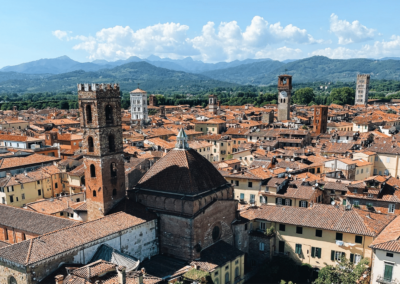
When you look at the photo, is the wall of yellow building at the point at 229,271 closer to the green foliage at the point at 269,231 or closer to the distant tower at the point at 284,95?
the green foliage at the point at 269,231

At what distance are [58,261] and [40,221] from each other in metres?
8.63

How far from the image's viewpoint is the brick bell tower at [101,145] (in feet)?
108

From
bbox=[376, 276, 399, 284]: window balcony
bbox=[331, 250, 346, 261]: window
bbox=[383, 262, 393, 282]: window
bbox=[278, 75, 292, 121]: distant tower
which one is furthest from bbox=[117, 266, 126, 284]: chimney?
bbox=[278, 75, 292, 121]: distant tower

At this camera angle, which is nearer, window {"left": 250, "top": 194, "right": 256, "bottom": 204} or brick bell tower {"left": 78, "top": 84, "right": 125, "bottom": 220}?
brick bell tower {"left": 78, "top": 84, "right": 125, "bottom": 220}

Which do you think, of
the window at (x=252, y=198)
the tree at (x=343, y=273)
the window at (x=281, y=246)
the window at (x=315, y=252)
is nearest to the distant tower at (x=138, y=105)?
the window at (x=252, y=198)

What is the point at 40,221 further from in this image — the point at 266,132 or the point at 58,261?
the point at 266,132

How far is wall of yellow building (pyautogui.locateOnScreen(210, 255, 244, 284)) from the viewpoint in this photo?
30747mm

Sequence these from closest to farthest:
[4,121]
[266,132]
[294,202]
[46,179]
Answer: [294,202] → [46,179] → [266,132] → [4,121]

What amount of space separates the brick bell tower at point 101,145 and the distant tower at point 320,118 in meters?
72.9

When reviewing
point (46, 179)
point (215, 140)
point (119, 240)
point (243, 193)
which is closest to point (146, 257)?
point (119, 240)

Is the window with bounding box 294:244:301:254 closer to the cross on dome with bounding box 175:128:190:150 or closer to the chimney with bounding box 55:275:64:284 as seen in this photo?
the cross on dome with bounding box 175:128:190:150

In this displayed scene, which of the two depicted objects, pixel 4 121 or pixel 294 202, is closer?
pixel 294 202

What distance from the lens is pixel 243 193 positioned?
47875 mm

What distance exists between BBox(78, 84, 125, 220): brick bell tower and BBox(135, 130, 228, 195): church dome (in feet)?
9.20
